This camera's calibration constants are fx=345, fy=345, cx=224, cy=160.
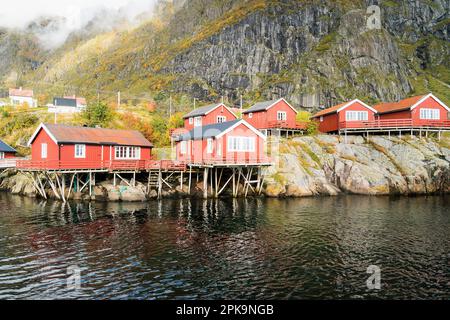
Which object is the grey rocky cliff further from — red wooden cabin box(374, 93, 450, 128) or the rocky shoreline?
the rocky shoreline

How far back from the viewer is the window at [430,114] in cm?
5881

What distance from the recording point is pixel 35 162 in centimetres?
4259

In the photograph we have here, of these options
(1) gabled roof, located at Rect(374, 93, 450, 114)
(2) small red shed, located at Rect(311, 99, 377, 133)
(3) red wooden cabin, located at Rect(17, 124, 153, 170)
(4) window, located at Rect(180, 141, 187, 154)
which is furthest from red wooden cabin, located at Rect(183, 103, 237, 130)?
(1) gabled roof, located at Rect(374, 93, 450, 114)

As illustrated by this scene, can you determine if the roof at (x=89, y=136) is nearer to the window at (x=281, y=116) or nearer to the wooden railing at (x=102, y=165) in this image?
the wooden railing at (x=102, y=165)

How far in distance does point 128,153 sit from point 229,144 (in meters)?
14.8

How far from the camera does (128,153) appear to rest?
4856cm

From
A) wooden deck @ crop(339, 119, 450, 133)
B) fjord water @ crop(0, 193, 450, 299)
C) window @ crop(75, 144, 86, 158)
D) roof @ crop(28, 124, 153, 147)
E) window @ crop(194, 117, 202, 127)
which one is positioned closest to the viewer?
fjord water @ crop(0, 193, 450, 299)

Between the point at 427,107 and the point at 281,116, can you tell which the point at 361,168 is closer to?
the point at 281,116

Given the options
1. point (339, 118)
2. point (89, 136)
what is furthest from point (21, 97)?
point (339, 118)

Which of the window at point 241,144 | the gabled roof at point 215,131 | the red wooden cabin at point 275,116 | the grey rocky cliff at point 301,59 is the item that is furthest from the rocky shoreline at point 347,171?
the grey rocky cliff at point 301,59

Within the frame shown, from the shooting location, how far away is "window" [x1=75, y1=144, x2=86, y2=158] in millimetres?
43406

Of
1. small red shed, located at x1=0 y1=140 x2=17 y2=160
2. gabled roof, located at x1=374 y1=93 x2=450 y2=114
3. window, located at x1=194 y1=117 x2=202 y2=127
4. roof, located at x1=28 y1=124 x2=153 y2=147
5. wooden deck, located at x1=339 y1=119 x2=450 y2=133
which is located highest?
gabled roof, located at x1=374 y1=93 x2=450 y2=114

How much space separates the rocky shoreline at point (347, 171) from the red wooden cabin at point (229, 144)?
4.08 m
